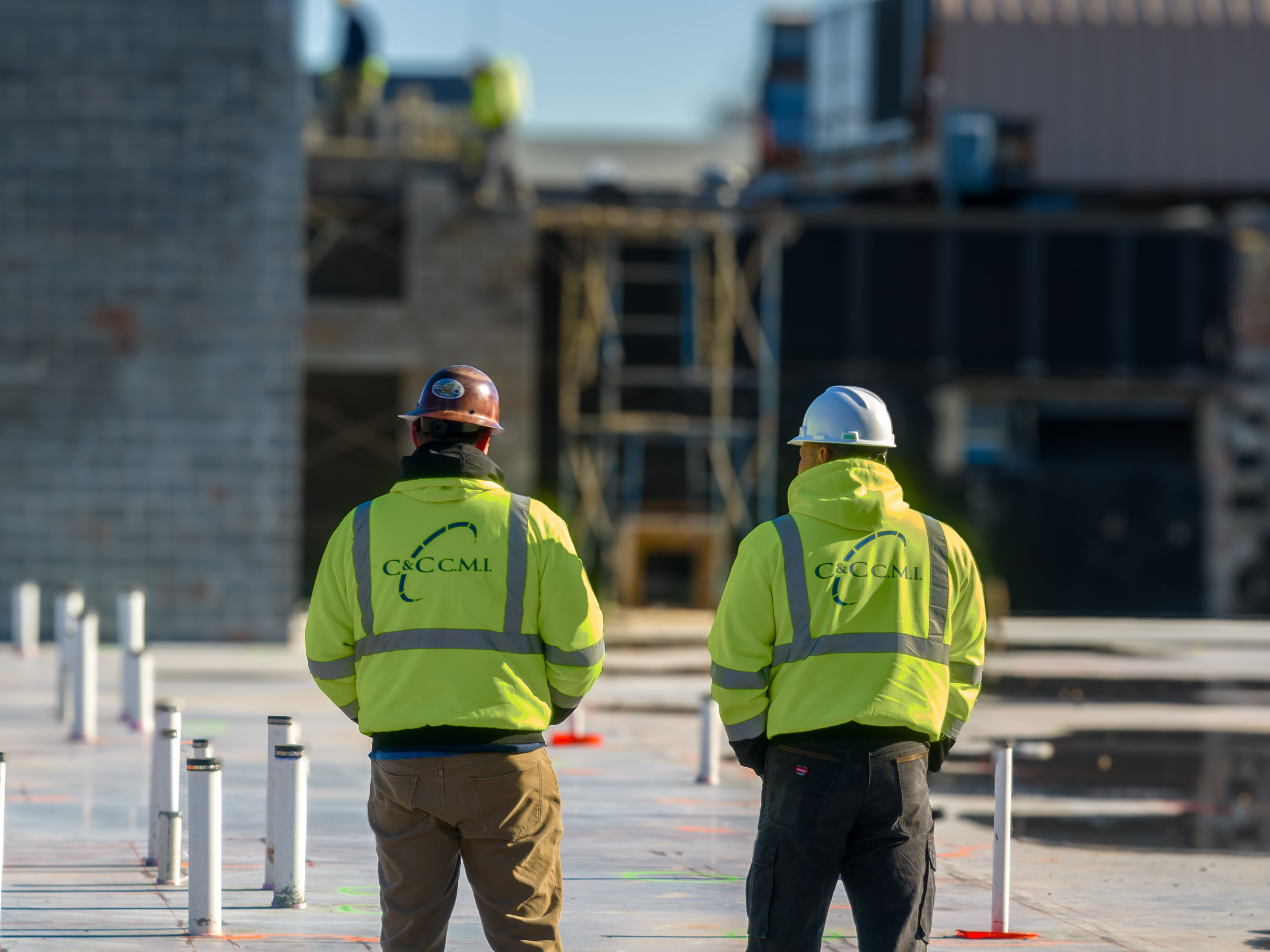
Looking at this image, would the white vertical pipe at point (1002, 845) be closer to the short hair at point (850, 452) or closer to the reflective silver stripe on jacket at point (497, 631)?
the short hair at point (850, 452)

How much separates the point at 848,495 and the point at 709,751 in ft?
24.2

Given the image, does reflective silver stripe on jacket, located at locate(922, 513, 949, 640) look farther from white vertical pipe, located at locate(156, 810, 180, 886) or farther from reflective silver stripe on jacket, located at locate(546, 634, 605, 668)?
white vertical pipe, located at locate(156, 810, 180, 886)

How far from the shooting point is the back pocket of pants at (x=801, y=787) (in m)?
5.42

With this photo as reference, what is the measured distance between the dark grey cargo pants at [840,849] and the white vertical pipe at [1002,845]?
248 cm

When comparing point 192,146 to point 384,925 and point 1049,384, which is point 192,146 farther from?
point 384,925

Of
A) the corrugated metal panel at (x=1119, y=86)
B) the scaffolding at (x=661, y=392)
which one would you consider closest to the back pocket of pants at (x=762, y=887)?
the scaffolding at (x=661, y=392)

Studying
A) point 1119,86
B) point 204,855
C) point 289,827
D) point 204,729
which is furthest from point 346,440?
point 204,855

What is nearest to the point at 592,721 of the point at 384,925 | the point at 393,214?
the point at 384,925

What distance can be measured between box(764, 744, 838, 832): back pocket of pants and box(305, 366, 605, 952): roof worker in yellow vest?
0.62 metres

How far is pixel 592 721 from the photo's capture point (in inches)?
649

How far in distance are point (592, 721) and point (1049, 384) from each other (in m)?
18.4

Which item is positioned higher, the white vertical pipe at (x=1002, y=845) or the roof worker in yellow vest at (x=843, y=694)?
the roof worker in yellow vest at (x=843, y=694)

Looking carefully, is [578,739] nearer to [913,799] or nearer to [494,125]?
[913,799]

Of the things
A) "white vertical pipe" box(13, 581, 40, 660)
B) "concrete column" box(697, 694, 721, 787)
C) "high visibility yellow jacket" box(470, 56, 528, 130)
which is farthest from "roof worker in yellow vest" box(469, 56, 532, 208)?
"concrete column" box(697, 694, 721, 787)
